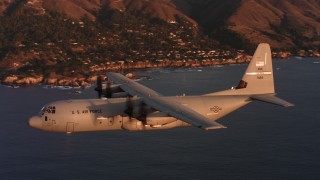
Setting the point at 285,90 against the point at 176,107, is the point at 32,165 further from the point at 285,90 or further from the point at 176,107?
the point at 285,90

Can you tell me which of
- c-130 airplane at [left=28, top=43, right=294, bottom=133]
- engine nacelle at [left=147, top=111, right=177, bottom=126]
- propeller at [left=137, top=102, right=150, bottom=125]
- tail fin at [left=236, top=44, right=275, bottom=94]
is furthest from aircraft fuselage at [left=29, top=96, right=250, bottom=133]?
tail fin at [left=236, top=44, right=275, bottom=94]

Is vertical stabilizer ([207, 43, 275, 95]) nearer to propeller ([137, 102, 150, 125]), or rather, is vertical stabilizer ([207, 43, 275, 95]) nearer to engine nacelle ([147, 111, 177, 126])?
engine nacelle ([147, 111, 177, 126])

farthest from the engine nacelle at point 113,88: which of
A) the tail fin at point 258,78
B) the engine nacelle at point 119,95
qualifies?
the tail fin at point 258,78

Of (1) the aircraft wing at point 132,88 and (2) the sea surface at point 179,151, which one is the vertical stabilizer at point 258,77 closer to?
(1) the aircraft wing at point 132,88

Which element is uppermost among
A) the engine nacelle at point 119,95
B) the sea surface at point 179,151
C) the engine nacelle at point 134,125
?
the engine nacelle at point 119,95

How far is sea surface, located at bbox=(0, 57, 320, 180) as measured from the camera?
307 feet

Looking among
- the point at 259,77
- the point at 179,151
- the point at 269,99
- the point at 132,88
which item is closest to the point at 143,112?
the point at 132,88

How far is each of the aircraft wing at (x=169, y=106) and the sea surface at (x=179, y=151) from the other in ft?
79.4

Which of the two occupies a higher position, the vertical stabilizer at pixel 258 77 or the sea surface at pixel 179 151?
the vertical stabilizer at pixel 258 77

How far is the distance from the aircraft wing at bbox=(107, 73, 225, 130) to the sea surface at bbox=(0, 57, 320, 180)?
79.4ft

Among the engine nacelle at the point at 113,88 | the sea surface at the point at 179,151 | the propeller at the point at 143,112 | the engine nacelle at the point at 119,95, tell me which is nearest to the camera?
the propeller at the point at 143,112

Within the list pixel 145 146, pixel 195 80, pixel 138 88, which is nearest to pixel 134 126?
pixel 138 88

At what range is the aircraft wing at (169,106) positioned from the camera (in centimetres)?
5153

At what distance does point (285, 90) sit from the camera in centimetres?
16625
